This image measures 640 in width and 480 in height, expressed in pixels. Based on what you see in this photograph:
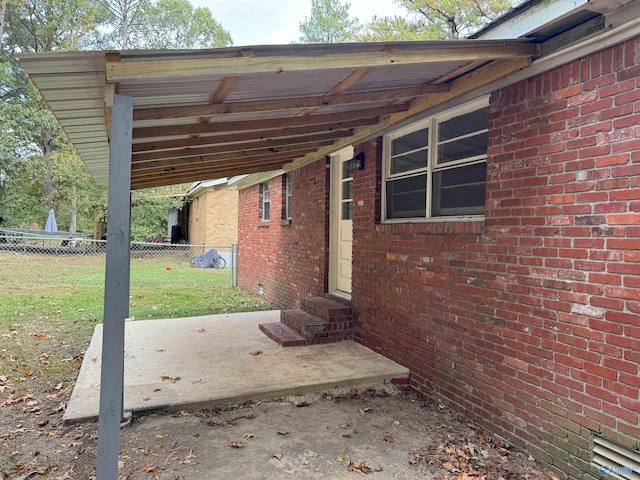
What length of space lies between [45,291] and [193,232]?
13268mm

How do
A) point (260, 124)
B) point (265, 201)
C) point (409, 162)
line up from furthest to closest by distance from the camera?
1. point (265, 201)
2. point (409, 162)
3. point (260, 124)

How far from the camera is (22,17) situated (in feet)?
69.2

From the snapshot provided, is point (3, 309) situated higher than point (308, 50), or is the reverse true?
point (308, 50)

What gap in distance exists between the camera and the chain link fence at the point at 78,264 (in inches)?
460

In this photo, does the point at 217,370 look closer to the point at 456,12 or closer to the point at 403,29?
the point at 456,12

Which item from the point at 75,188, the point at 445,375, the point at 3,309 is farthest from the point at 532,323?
the point at 75,188

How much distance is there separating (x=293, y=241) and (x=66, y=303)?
504cm

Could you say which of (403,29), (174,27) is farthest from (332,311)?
(174,27)

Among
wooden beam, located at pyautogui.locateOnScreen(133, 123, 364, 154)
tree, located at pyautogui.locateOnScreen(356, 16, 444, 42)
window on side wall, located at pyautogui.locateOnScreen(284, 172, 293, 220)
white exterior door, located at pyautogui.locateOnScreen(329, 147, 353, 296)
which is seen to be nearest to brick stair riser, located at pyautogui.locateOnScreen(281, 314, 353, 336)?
white exterior door, located at pyautogui.locateOnScreen(329, 147, 353, 296)

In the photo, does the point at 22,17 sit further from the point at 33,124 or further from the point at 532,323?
the point at 532,323

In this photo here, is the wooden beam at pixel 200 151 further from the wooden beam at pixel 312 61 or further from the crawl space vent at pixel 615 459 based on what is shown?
the crawl space vent at pixel 615 459

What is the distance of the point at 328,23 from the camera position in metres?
33.5

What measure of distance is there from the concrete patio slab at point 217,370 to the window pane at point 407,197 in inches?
65.5

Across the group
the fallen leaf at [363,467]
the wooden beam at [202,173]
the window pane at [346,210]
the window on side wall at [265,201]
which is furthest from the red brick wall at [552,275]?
the window on side wall at [265,201]
